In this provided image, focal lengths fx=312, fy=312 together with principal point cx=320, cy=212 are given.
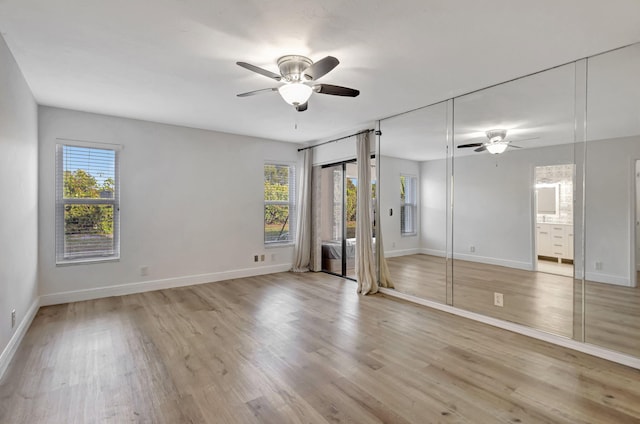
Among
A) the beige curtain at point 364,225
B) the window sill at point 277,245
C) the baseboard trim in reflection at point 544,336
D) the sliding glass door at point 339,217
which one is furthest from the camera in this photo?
the window sill at point 277,245

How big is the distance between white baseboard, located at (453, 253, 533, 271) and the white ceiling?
190cm

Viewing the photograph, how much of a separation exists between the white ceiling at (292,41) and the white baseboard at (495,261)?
74.8 inches

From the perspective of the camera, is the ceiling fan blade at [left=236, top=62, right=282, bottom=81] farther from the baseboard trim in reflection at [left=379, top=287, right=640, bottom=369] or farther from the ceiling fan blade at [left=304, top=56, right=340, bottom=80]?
the baseboard trim in reflection at [left=379, top=287, right=640, bottom=369]

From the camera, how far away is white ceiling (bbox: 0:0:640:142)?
2.03m

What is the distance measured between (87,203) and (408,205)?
175 inches

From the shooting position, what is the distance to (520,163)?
10.8 feet

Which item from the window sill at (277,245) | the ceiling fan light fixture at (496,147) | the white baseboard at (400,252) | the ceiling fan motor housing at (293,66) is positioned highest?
the ceiling fan motor housing at (293,66)

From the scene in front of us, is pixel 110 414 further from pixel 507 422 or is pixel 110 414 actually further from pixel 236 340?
pixel 507 422

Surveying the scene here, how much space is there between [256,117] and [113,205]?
2.41 metres

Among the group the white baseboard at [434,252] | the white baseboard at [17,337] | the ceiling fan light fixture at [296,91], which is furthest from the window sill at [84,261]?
the white baseboard at [434,252]

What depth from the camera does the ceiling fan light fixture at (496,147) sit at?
11.2ft

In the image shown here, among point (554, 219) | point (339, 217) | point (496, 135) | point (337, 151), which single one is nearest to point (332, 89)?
point (496, 135)

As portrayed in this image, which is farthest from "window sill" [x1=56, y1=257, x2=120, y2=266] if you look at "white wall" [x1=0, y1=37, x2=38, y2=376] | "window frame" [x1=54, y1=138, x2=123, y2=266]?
"white wall" [x1=0, y1=37, x2=38, y2=376]

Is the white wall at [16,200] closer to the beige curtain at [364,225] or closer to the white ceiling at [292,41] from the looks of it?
the white ceiling at [292,41]
